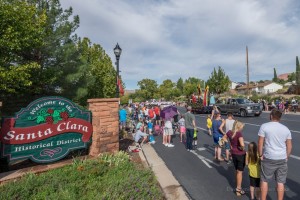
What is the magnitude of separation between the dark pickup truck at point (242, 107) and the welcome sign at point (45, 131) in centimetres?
1881

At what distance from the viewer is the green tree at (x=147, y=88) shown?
7531 centimetres

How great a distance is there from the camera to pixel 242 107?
2230cm

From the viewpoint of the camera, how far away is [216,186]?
5367mm

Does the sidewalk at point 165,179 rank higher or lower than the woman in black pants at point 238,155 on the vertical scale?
lower

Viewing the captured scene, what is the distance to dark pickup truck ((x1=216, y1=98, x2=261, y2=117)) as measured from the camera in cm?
2178

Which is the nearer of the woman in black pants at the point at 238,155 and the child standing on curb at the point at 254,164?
the child standing on curb at the point at 254,164

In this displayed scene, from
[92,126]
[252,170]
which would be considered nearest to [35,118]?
[92,126]

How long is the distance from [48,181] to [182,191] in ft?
9.43

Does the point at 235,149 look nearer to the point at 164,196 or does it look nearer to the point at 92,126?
the point at 164,196

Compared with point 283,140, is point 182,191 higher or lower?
lower

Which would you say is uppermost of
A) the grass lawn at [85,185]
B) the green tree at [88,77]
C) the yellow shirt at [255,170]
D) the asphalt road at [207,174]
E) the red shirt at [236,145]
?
the green tree at [88,77]

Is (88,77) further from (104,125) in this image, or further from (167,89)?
(167,89)

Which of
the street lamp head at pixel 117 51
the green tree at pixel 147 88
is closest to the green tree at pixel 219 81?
the green tree at pixel 147 88

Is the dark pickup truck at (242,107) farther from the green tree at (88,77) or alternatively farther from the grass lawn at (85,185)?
the grass lawn at (85,185)
